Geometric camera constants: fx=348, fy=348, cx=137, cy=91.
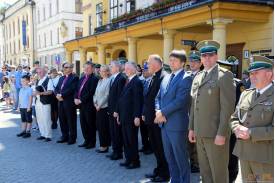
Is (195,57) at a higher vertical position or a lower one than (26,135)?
higher

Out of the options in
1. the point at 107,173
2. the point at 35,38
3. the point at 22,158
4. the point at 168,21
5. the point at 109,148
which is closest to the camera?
the point at 107,173

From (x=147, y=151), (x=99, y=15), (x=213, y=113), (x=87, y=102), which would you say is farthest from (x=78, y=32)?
(x=213, y=113)

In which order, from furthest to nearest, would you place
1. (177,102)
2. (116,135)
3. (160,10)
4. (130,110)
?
(160,10) → (116,135) → (130,110) → (177,102)

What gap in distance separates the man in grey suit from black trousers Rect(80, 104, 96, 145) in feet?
10.4

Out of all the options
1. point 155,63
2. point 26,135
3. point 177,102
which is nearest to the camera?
point 177,102

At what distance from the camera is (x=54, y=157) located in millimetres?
6906

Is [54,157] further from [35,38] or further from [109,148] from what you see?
[35,38]

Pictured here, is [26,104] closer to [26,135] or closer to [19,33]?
[26,135]

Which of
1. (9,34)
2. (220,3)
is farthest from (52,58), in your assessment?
(220,3)

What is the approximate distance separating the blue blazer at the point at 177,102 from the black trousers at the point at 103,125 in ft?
8.59

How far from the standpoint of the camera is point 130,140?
6.02 m

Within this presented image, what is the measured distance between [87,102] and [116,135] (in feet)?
4.28

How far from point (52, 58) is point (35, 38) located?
7776mm

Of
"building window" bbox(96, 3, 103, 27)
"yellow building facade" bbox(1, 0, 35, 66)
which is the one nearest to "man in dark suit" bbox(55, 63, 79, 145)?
"building window" bbox(96, 3, 103, 27)
